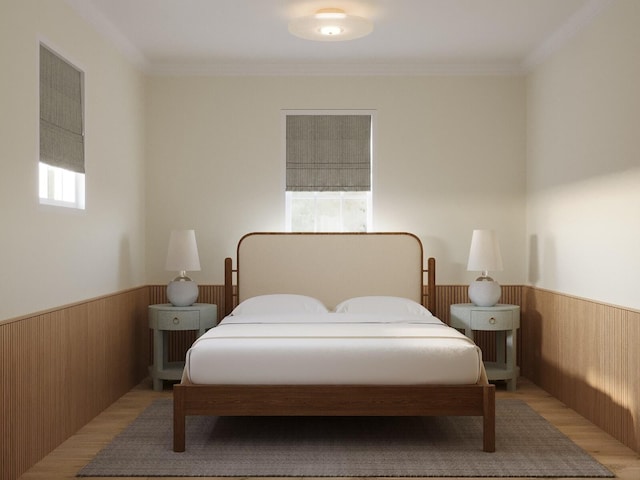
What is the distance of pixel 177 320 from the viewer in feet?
18.7

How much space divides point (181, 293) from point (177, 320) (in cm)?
26

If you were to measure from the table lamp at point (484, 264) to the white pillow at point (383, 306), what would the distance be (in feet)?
1.74

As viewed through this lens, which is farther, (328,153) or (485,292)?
(328,153)

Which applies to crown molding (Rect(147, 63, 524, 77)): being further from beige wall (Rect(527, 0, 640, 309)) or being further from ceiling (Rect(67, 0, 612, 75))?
beige wall (Rect(527, 0, 640, 309))

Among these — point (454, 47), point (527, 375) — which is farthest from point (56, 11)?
point (527, 375)

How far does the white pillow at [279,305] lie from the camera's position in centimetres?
558

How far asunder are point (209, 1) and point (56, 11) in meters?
0.98

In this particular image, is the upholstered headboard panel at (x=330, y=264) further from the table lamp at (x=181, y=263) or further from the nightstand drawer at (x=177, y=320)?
the nightstand drawer at (x=177, y=320)

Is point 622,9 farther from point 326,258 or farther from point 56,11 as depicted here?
point 56,11

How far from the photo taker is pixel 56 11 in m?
4.27

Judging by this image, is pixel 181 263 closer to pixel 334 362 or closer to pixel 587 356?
pixel 334 362

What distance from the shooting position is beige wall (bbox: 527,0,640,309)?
4.23 meters

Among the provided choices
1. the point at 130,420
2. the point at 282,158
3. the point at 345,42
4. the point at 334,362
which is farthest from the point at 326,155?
the point at 130,420

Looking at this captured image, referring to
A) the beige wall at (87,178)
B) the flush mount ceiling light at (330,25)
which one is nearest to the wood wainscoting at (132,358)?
the beige wall at (87,178)
